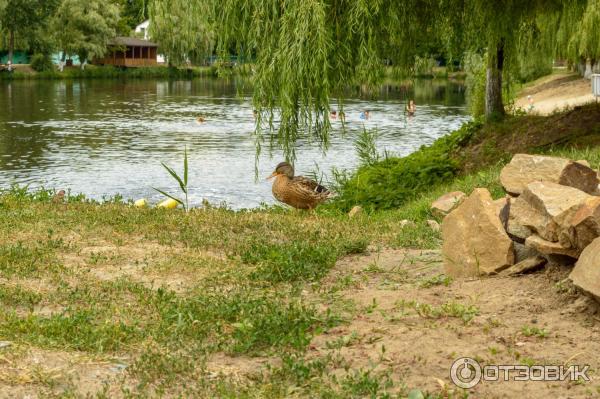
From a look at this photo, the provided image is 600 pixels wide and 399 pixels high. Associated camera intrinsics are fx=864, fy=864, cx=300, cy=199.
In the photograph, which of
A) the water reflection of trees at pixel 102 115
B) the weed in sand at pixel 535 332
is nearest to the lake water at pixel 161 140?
the water reflection of trees at pixel 102 115

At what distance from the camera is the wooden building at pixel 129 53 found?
89.7 metres

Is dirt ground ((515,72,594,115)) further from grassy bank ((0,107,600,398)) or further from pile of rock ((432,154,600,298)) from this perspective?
pile of rock ((432,154,600,298))

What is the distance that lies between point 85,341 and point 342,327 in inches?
61.8

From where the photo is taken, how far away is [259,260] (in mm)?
7359

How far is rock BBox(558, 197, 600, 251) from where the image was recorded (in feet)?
17.8

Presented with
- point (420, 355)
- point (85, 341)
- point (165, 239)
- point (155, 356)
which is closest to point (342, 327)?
point (420, 355)

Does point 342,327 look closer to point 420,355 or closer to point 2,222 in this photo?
point 420,355

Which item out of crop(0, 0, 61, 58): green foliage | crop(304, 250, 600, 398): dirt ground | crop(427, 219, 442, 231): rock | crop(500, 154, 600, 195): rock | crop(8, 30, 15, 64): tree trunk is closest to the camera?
crop(304, 250, 600, 398): dirt ground

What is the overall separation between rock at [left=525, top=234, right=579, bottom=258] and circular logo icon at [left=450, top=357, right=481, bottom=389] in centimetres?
136

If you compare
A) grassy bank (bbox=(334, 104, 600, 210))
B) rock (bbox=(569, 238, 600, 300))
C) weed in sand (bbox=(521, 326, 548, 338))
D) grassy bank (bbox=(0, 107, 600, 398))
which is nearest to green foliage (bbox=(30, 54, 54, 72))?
grassy bank (bbox=(334, 104, 600, 210))

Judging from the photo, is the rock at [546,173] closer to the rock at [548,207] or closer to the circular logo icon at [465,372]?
the rock at [548,207]

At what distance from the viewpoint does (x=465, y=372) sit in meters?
4.51

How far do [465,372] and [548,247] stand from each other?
154cm

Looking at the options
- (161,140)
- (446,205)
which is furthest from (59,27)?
(446,205)
